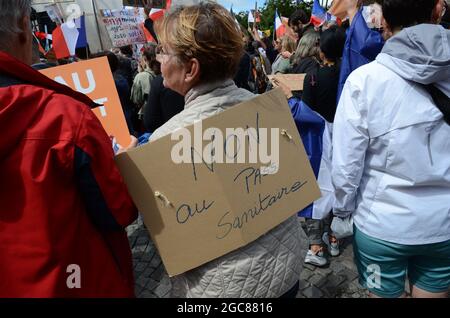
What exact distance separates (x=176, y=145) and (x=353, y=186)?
3.04ft

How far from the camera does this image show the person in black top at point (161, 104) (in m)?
3.17

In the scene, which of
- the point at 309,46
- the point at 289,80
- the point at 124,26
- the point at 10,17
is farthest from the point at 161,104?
the point at 124,26

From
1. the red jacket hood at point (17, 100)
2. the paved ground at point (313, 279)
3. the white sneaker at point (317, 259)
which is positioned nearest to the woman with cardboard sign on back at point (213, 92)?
the red jacket hood at point (17, 100)

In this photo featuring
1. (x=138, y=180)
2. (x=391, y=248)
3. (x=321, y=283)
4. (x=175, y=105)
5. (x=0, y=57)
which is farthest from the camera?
(x=175, y=105)

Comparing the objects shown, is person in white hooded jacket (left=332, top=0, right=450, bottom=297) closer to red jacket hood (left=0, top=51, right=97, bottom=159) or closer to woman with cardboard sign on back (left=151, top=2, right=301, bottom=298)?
woman with cardboard sign on back (left=151, top=2, right=301, bottom=298)

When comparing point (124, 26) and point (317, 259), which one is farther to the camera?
point (124, 26)

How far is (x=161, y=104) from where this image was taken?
10.6 ft

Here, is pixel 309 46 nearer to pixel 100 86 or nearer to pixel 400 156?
pixel 100 86

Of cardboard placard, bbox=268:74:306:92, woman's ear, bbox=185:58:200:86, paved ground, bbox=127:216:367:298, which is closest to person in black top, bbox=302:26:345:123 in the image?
cardboard placard, bbox=268:74:306:92

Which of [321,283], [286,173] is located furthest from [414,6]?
[321,283]

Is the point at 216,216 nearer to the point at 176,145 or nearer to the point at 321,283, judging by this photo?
the point at 176,145

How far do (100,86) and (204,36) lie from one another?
1.38 metres

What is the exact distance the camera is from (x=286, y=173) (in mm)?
1311

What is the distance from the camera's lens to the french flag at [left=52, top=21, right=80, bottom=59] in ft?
16.3
